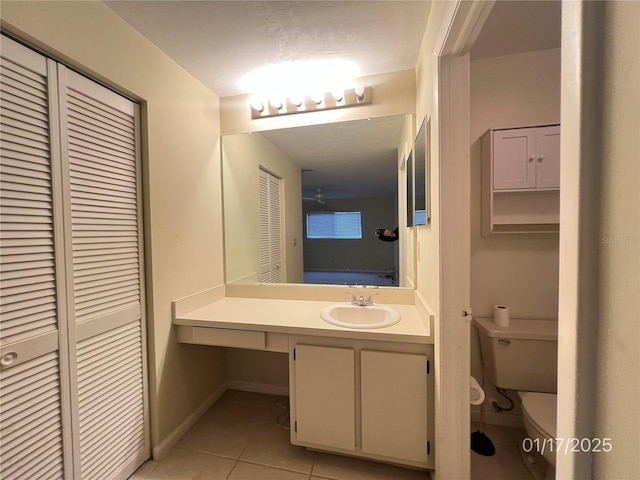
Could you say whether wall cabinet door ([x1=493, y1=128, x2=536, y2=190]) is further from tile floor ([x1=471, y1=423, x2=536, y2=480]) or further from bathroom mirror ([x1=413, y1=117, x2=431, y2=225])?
tile floor ([x1=471, y1=423, x2=536, y2=480])

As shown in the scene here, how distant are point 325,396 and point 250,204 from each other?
5.03 feet

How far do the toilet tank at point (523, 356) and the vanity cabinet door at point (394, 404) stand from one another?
1.97ft

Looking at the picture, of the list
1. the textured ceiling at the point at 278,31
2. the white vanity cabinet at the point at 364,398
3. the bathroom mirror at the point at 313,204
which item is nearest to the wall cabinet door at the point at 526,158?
the bathroom mirror at the point at 313,204

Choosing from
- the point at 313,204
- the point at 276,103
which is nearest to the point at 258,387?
the point at 313,204

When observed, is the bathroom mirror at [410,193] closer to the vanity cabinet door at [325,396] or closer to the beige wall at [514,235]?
the beige wall at [514,235]

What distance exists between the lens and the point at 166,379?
5.28 ft

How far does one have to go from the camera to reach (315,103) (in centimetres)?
193

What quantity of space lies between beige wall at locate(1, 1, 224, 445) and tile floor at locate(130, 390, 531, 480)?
16 cm

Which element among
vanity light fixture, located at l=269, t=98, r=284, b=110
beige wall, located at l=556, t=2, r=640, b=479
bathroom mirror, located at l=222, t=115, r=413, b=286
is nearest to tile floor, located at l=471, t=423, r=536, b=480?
bathroom mirror, located at l=222, t=115, r=413, b=286

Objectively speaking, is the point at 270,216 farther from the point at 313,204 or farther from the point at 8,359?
the point at 8,359

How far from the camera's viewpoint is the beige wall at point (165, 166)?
111cm

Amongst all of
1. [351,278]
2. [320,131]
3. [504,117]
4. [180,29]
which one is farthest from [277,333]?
[504,117]

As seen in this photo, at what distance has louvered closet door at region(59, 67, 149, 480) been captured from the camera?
116 centimetres

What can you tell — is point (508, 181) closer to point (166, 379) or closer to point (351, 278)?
point (351, 278)
